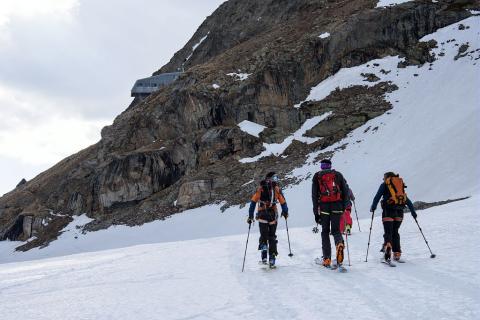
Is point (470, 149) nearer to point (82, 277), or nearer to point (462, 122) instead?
point (462, 122)

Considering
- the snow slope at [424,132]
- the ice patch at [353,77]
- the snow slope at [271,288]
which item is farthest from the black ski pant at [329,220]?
the ice patch at [353,77]

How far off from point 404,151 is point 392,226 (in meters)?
22.7

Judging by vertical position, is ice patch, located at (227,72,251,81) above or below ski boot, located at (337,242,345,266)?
above

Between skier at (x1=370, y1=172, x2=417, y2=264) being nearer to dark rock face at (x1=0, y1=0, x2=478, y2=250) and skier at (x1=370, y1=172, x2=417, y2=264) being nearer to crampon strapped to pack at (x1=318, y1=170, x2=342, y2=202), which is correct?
Answer: crampon strapped to pack at (x1=318, y1=170, x2=342, y2=202)

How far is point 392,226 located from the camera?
9.49 m

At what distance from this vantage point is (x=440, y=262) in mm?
8539

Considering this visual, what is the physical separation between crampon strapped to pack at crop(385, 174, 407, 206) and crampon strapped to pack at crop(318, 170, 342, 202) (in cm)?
127

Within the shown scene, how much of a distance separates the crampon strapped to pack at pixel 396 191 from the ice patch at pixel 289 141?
33.3 meters

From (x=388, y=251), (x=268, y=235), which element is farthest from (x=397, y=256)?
(x=268, y=235)

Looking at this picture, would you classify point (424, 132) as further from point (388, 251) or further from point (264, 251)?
point (264, 251)

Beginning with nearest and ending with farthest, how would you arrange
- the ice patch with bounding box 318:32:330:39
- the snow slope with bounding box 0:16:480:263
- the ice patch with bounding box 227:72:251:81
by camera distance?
the snow slope with bounding box 0:16:480:263, the ice patch with bounding box 318:32:330:39, the ice patch with bounding box 227:72:251:81

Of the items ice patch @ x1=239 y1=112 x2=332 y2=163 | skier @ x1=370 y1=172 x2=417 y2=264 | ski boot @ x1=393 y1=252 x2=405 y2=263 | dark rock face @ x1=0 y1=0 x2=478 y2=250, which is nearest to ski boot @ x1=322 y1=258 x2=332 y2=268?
skier @ x1=370 y1=172 x2=417 y2=264

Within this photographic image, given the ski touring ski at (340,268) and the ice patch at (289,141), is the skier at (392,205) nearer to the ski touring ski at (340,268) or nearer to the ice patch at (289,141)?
the ski touring ski at (340,268)

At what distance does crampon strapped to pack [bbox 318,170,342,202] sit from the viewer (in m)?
9.28
